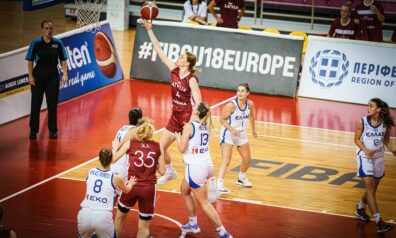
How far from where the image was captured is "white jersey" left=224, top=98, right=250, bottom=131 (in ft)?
45.1

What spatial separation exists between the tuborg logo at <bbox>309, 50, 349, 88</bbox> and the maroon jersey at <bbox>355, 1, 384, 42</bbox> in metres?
2.22

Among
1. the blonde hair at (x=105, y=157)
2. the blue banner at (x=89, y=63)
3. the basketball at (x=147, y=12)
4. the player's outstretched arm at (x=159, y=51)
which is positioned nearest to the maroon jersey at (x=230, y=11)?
the blue banner at (x=89, y=63)

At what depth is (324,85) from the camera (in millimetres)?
21094

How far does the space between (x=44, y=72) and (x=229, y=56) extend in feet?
21.6

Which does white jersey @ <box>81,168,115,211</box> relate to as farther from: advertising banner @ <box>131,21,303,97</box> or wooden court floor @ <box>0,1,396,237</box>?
advertising banner @ <box>131,21,303,97</box>

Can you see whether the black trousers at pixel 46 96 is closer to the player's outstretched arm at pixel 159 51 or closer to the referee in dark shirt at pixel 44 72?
the referee in dark shirt at pixel 44 72

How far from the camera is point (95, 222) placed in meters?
10.2

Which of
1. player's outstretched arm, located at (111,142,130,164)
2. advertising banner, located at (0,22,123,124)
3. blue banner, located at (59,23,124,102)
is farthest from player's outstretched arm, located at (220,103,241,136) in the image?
blue banner, located at (59,23,124,102)

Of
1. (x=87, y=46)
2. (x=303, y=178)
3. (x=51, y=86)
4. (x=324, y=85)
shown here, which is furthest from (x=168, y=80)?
(x=303, y=178)

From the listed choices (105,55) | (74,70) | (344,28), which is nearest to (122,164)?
(74,70)

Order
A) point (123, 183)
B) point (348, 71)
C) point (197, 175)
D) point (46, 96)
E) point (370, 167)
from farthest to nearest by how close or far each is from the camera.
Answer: point (348, 71) → point (46, 96) → point (370, 167) → point (197, 175) → point (123, 183)

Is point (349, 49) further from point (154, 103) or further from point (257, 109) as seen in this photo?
point (154, 103)

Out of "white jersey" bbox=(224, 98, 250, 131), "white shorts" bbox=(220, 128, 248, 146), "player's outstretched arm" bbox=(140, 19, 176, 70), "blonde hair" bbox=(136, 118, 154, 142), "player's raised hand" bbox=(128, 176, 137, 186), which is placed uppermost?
"player's outstretched arm" bbox=(140, 19, 176, 70)

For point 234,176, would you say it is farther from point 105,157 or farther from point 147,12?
point 105,157
